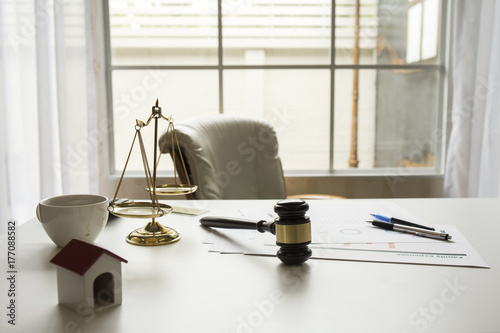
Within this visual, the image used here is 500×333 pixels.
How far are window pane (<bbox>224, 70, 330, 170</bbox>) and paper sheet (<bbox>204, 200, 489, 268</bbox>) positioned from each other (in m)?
1.79

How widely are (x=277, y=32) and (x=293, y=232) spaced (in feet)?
7.23

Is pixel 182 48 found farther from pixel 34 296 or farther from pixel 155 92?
pixel 34 296

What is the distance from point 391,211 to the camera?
43.4 inches

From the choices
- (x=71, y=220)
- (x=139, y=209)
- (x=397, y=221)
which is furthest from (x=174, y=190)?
(x=397, y=221)

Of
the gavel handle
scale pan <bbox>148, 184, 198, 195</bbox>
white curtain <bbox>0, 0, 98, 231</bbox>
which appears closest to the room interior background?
white curtain <bbox>0, 0, 98, 231</bbox>

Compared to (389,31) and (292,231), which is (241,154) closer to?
(389,31)

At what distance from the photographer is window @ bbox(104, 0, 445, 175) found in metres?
2.71

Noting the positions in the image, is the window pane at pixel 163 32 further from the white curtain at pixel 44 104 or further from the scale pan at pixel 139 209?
the scale pan at pixel 139 209

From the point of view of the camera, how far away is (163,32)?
2717mm

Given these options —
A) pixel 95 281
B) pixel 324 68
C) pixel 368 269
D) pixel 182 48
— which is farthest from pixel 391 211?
pixel 182 48

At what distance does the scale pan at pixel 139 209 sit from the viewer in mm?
820

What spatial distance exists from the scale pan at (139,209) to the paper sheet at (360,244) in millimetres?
105

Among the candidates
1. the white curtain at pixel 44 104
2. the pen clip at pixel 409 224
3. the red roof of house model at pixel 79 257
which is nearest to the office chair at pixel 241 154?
the white curtain at pixel 44 104

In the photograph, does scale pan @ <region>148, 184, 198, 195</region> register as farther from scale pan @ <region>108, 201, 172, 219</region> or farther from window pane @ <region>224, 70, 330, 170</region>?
window pane @ <region>224, 70, 330, 170</region>
